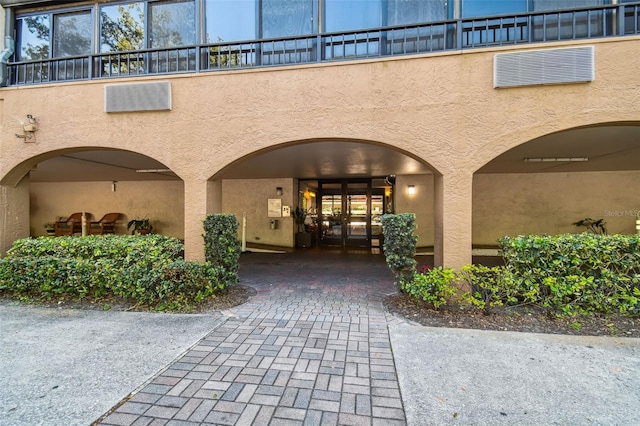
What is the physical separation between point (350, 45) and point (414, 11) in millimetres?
1094

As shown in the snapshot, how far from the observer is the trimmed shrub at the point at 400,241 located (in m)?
4.30

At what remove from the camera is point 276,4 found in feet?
16.5

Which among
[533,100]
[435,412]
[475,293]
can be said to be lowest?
[435,412]

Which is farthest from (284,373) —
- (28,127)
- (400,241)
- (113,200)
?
(113,200)

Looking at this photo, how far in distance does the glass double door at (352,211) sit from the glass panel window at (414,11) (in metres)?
6.62

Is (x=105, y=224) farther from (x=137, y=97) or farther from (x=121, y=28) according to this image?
(x=137, y=97)

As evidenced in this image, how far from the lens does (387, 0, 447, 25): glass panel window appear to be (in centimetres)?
459

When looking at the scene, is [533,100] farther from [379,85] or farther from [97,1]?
[97,1]

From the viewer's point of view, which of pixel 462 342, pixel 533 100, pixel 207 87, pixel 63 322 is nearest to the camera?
pixel 462 342

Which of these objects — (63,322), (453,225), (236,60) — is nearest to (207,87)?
(236,60)

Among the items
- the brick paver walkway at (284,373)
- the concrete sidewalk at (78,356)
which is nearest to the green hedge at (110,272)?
the concrete sidewalk at (78,356)

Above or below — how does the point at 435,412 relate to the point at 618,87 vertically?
below

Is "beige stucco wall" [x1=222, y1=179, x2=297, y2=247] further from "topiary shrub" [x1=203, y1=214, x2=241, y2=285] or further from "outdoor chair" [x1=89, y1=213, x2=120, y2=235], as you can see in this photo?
"topiary shrub" [x1=203, y1=214, x2=241, y2=285]

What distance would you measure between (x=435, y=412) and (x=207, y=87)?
531cm
